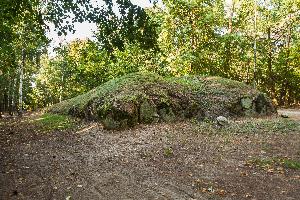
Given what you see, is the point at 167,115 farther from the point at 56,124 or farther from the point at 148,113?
the point at 56,124

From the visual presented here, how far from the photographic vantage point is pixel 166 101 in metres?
17.4

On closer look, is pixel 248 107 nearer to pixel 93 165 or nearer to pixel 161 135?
pixel 161 135

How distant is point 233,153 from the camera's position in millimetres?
11508

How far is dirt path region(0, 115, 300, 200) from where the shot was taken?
8023mm

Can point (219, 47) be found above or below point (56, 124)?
above

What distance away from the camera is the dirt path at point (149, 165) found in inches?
316

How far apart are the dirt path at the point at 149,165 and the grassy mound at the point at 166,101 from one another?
44.8 inches

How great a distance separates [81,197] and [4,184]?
217 centimetres

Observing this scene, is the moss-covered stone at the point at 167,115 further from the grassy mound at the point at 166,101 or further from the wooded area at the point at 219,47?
the wooded area at the point at 219,47

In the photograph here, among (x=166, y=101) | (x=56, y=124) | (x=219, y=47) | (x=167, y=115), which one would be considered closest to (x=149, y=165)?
(x=167, y=115)

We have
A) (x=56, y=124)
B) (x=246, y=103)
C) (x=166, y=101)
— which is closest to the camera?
(x=166, y=101)

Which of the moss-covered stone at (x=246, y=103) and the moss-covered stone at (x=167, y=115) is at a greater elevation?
the moss-covered stone at (x=246, y=103)

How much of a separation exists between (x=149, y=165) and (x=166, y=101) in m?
7.35

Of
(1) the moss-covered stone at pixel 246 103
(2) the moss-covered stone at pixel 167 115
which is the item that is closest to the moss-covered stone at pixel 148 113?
(2) the moss-covered stone at pixel 167 115
